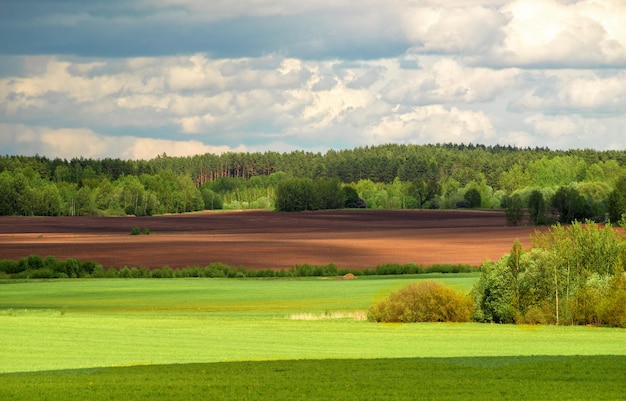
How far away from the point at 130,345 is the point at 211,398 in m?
12.6

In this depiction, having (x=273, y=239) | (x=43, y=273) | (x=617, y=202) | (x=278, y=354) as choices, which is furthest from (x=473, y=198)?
(x=278, y=354)

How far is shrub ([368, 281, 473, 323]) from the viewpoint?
47000 millimetres

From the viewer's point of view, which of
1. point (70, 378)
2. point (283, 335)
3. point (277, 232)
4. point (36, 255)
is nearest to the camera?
point (70, 378)

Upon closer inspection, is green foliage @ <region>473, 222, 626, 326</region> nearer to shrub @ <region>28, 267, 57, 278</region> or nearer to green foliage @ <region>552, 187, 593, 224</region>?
shrub @ <region>28, 267, 57, 278</region>

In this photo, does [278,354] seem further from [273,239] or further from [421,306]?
[273,239]

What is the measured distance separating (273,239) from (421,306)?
6320 cm

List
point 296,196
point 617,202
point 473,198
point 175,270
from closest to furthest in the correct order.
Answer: point 175,270 < point 617,202 < point 296,196 < point 473,198

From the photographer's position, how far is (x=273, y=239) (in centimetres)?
10956

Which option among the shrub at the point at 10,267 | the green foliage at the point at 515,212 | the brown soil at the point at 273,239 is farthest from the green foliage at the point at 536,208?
the shrub at the point at 10,267

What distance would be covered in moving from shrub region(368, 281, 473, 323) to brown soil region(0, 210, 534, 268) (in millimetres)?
29063

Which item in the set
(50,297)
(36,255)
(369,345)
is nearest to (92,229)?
(36,255)

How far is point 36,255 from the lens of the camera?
8012 centimetres

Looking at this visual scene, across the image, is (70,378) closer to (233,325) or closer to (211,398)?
(211,398)

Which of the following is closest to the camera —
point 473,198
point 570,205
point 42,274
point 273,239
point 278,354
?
point 278,354
